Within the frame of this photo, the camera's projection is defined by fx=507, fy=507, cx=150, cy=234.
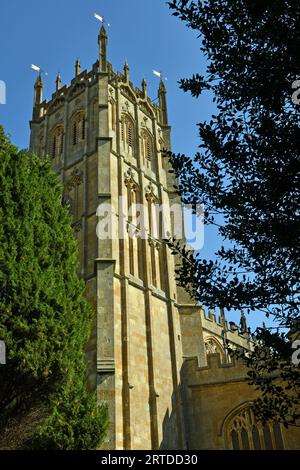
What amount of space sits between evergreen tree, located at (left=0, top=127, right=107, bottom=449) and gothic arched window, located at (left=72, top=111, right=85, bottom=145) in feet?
43.3

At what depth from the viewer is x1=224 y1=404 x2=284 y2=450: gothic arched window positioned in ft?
61.3

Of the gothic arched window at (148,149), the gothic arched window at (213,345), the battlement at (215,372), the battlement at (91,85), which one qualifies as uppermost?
the battlement at (91,85)

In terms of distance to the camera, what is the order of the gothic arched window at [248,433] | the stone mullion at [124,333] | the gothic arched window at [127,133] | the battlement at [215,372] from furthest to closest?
1. the gothic arched window at [127,133]
2. the battlement at [215,372]
3. the gothic arched window at [248,433]
4. the stone mullion at [124,333]

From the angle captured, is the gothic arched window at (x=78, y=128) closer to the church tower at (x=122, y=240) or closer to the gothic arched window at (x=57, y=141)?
the church tower at (x=122, y=240)

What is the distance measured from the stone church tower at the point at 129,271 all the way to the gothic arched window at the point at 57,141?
88 millimetres

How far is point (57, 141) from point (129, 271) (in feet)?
35.6

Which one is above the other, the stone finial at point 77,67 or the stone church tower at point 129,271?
the stone finial at point 77,67

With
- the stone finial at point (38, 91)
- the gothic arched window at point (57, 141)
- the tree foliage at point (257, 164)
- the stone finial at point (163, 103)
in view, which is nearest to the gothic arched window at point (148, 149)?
the stone finial at point (163, 103)

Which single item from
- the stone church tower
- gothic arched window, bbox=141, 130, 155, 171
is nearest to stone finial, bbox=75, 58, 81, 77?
the stone church tower

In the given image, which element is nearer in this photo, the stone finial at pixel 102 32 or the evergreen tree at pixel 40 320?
the evergreen tree at pixel 40 320

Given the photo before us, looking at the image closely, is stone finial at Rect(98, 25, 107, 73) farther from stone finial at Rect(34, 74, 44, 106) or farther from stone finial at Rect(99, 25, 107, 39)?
stone finial at Rect(34, 74, 44, 106)

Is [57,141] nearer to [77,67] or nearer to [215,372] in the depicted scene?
[77,67]

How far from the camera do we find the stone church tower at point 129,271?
→ 18.5 m
